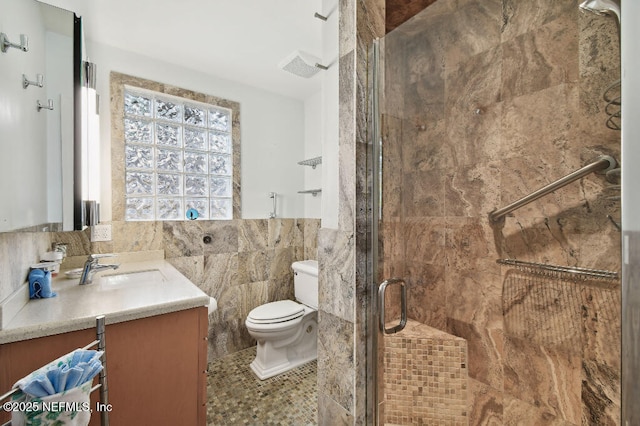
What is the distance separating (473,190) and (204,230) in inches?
79.9

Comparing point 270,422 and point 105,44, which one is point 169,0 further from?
point 270,422

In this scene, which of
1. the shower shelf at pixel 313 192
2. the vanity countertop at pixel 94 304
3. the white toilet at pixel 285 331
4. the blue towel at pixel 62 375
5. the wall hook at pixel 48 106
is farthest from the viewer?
the shower shelf at pixel 313 192

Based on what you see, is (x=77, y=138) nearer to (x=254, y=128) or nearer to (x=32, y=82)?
(x=32, y=82)

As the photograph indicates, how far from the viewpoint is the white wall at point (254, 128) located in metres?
1.99

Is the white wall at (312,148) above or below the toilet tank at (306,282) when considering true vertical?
above

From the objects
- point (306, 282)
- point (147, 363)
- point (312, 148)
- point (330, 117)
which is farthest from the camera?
point (312, 148)

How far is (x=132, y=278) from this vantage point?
1.71m

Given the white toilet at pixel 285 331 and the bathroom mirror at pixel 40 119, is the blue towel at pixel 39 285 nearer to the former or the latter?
the bathroom mirror at pixel 40 119

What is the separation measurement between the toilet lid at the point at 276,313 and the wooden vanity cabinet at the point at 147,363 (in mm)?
764

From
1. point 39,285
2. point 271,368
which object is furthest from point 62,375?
point 271,368

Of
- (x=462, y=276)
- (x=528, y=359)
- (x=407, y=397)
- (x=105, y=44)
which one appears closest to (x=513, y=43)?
(x=462, y=276)

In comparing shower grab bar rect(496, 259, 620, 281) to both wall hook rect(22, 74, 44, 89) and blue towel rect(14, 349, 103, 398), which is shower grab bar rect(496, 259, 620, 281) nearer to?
blue towel rect(14, 349, 103, 398)

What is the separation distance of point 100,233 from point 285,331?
1.50 m

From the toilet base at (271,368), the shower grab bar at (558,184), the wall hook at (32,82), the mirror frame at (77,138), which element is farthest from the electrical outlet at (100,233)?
the shower grab bar at (558,184)
